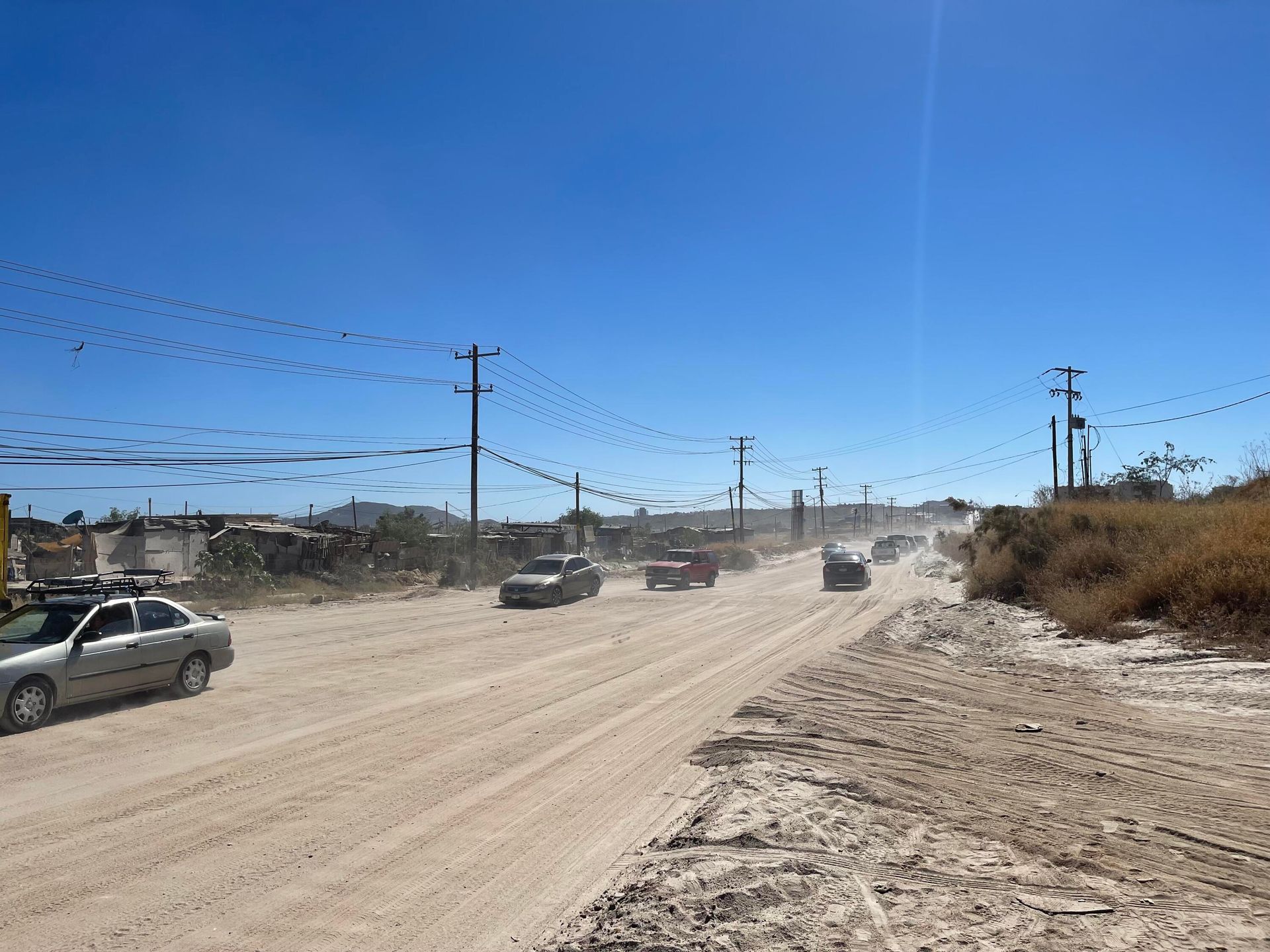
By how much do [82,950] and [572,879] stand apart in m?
2.64

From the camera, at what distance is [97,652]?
9.77m

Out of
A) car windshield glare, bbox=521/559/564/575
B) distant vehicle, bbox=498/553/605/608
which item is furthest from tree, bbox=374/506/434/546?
distant vehicle, bbox=498/553/605/608

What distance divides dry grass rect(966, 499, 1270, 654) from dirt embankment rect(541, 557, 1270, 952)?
242cm

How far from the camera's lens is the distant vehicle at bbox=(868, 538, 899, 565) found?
57000 millimetres

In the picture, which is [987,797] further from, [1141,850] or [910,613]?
[910,613]

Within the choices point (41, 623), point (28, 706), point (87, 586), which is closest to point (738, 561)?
point (87, 586)

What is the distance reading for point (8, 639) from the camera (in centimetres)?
955

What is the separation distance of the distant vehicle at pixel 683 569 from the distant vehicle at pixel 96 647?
24.1 m

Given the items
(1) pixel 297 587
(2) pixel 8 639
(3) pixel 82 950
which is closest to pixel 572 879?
(3) pixel 82 950

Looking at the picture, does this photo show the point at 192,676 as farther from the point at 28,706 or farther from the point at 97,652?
the point at 28,706

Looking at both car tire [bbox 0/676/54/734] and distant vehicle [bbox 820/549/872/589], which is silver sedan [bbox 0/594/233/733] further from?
distant vehicle [bbox 820/549/872/589]

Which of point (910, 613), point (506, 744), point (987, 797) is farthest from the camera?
point (910, 613)

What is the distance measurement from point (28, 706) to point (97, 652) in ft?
3.31

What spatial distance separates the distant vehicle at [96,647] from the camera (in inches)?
352
